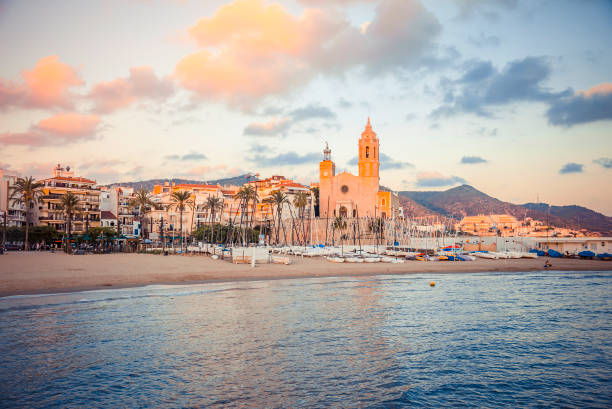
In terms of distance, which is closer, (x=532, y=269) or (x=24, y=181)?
(x=532, y=269)

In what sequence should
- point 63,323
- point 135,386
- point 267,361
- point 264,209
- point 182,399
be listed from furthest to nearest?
1. point 264,209
2. point 63,323
3. point 267,361
4. point 135,386
5. point 182,399

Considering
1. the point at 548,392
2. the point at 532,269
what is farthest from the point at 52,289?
the point at 532,269

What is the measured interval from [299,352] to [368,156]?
10085 centimetres

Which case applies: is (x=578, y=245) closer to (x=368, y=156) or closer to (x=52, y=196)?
(x=368, y=156)

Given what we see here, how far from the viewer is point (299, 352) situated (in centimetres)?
1300

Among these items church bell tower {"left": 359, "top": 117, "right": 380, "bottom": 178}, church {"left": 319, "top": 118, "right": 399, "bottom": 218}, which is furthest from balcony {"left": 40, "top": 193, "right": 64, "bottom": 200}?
church bell tower {"left": 359, "top": 117, "right": 380, "bottom": 178}

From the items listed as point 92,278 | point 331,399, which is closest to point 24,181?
point 92,278

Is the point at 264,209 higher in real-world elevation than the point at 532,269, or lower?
higher

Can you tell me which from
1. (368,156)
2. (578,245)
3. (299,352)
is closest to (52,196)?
(368,156)

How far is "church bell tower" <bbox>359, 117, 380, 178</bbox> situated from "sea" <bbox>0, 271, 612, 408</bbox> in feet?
287

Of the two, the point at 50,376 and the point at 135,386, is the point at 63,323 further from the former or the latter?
the point at 135,386

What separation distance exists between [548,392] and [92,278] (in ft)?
89.0

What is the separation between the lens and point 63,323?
1611 cm

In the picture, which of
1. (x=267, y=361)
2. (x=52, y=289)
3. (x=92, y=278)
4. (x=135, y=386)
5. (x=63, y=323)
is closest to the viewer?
(x=135, y=386)
